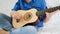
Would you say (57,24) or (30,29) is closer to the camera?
(30,29)

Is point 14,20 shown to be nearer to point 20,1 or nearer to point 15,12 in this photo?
point 15,12

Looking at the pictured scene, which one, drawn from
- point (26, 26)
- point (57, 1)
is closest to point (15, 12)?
point (26, 26)

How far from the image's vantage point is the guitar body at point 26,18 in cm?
120

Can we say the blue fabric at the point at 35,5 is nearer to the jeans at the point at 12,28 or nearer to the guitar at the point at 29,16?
the guitar at the point at 29,16

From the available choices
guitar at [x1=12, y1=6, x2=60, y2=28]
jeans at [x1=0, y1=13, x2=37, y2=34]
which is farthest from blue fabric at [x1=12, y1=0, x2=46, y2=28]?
jeans at [x1=0, y1=13, x2=37, y2=34]

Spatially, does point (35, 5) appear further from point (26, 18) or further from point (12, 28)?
point (12, 28)

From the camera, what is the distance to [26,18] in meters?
1.22

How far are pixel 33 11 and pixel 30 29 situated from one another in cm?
20

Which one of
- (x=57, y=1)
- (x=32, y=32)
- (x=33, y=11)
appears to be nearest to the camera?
(x=32, y=32)

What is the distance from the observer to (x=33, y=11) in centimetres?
124

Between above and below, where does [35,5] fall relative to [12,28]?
above

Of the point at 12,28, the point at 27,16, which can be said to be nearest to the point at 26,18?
the point at 27,16

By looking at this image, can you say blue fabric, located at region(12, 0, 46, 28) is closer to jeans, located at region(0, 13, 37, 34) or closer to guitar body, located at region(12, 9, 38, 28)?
guitar body, located at region(12, 9, 38, 28)

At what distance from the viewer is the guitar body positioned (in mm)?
1197
